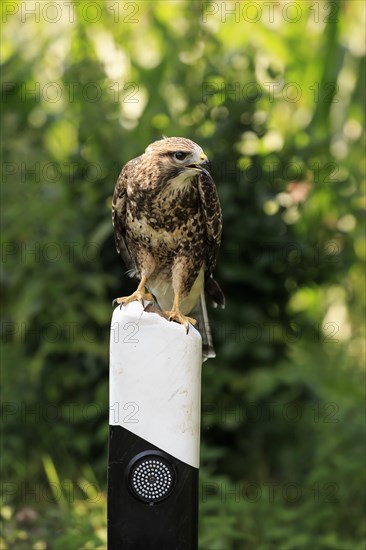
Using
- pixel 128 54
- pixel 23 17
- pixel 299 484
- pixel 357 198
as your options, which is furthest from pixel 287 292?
pixel 23 17

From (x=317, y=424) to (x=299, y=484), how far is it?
0.35 m

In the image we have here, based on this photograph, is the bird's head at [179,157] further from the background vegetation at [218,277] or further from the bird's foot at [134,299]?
the background vegetation at [218,277]

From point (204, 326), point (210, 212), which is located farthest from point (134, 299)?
point (204, 326)

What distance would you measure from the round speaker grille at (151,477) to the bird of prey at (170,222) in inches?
20.9

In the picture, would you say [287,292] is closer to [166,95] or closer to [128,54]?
[166,95]

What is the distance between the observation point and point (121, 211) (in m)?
3.73

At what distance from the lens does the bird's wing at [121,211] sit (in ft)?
11.8

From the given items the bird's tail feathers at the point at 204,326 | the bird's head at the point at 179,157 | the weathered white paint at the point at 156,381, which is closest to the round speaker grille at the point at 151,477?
the weathered white paint at the point at 156,381

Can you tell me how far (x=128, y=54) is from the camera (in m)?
5.97

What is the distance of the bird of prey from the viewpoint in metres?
3.33

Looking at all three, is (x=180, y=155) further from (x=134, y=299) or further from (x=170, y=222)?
(x=134, y=299)

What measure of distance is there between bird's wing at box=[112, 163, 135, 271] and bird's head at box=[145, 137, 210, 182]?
23cm

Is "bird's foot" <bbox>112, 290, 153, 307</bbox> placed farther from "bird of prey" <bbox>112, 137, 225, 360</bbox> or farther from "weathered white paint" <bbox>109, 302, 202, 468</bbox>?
"weathered white paint" <bbox>109, 302, 202, 468</bbox>

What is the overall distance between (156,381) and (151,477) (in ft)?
0.99
